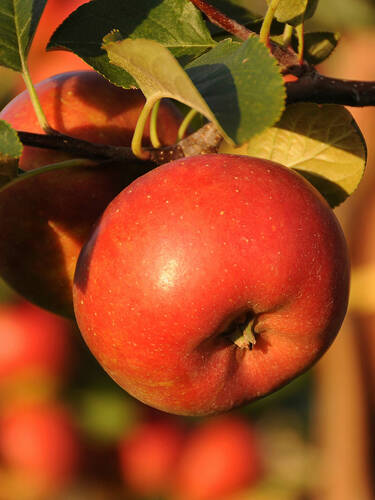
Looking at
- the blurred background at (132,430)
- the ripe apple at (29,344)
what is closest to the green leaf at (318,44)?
the blurred background at (132,430)

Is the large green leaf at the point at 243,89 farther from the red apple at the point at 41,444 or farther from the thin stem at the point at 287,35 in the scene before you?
the red apple at the point at 41,444

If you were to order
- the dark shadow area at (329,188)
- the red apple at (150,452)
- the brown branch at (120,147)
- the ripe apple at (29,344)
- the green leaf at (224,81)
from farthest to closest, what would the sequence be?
the red apple at (150,452) → the ripe apple at (29,344) → the dark shadow area at (329,188) → the brown branch at (120,147) → the green leaf at (224,81)

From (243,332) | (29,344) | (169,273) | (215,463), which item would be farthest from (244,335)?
(215,463)

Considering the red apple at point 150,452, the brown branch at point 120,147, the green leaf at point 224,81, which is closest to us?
the green leaf at point 224,81

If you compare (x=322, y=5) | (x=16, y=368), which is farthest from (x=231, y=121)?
(x=16, y=368)

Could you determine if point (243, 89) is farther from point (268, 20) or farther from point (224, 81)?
point (268, 20)

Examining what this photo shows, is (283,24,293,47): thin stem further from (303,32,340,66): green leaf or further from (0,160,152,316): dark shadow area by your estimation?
(0,160,152,316): dark shadow area
